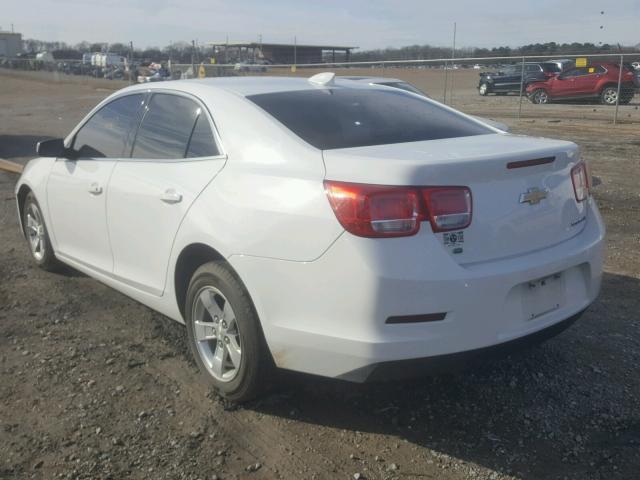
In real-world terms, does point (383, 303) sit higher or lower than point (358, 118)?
lower

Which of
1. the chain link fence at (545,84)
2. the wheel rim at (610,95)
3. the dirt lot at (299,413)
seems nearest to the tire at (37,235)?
the dirt lot at (299,413)

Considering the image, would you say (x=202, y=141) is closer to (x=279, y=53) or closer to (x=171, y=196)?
(x=171, y=196)

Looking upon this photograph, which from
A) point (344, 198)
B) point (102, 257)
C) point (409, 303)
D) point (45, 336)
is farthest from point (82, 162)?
point (409, 303)

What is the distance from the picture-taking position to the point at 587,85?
24.5 meters

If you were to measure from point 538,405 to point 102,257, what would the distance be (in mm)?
2927

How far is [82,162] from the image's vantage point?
506 centimetres

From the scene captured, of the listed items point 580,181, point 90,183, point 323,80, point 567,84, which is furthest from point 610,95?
point 90,183

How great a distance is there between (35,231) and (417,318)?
13.7 ft

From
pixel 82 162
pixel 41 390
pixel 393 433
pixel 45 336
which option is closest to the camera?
pixel 393 433

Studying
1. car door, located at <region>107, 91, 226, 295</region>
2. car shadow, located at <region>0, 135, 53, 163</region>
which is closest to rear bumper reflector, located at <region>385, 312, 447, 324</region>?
car door, located at <region>107, 91, 226, 295</region>

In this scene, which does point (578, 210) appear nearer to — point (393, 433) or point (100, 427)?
point (393, 433)

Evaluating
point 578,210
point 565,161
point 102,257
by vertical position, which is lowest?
point 102,257

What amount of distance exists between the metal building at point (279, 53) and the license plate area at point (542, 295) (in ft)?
139

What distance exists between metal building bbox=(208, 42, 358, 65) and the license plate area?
139ft
